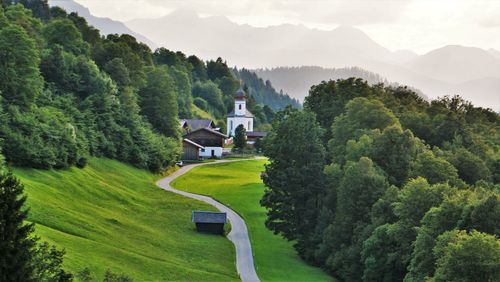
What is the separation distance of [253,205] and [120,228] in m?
26.8

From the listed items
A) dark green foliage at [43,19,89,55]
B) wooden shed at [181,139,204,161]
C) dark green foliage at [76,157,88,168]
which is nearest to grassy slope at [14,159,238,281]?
dark green foliage at [76,157,88,168]

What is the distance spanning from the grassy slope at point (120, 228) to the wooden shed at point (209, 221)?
1108mm

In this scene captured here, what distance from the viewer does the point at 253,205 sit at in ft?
234

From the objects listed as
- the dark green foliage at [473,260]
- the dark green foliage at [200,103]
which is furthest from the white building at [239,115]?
the dark green foliage at [473,260]

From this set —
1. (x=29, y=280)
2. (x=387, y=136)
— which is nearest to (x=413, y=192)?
(x=387, y=136)

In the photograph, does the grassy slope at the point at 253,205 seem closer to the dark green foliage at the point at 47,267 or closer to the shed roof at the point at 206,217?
the shed roof at the point at 206,217

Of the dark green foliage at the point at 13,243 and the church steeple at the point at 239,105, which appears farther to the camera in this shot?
the church steeple at the point at 239,105

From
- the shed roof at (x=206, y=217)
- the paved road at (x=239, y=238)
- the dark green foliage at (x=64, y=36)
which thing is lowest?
the paved road at (x=239, y=238)

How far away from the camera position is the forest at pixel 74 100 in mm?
57697

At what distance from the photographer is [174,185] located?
8000 centimetres

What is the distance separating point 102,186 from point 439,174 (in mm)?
30980

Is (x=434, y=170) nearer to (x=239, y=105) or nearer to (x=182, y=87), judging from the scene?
(x=239, y=105)

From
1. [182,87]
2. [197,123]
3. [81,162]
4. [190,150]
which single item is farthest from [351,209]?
[182,87]

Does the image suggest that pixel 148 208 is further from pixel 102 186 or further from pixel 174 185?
pixel 174 185
